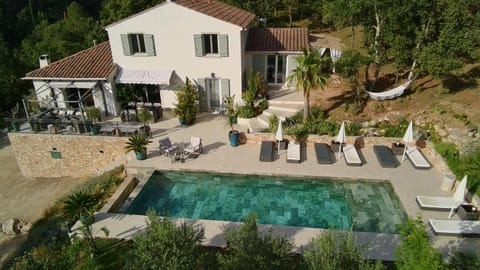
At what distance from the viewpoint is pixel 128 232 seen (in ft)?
58.1

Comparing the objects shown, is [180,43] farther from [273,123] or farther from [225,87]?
[273,123]

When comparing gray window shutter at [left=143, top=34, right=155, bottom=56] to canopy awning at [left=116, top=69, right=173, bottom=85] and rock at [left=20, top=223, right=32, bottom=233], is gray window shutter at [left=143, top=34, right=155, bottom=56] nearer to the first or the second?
canopy awning at [left=116, top=69, right=173, bottom=85]

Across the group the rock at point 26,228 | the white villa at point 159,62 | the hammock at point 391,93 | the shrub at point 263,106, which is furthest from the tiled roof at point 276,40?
the rock at point 26,228

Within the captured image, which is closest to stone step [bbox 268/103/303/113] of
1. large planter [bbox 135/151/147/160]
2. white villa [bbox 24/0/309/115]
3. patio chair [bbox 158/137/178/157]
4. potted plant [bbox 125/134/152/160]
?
white villa [bbox 24/0/309/115]

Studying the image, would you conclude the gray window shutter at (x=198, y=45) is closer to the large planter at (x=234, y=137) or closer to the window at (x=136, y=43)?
the window at (x=136, y=43)

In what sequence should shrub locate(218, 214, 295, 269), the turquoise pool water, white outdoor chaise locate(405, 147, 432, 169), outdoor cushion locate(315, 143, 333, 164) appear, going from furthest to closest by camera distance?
outdoor cushion locate(315, 143, 333, 164)
white outdoor chaise locate(405, 147, 432, 169)
the turquoise pool water
shrub locate(218, 214, 295, 269)

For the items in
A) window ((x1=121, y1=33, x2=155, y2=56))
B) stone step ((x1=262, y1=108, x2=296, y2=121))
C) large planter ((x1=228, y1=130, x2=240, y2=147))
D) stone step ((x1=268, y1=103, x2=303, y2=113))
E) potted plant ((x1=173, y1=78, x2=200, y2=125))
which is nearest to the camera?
large planter ((x1=228, y1=130, x2=240, y2=147))

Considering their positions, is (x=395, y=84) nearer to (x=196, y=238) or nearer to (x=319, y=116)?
(x=319, y=116)

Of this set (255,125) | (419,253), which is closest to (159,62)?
(255,125)

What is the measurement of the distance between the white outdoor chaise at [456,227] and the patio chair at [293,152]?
9043mm

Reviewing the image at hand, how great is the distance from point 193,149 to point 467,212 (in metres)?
17.2

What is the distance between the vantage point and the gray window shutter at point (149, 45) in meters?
29.2

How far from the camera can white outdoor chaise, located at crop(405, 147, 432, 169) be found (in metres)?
22.5

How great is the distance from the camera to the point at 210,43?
29484mm
